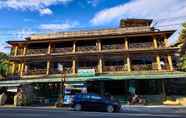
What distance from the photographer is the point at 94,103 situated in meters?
26.2

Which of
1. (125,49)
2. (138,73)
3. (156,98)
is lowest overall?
(156,98)

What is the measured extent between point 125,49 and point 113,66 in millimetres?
2823

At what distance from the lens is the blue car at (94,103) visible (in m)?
25.7

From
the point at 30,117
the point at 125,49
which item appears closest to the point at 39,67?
the point at 125,49

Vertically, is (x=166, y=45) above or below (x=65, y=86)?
above

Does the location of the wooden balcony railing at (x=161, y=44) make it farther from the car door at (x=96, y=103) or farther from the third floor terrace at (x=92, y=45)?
the car door at (x=96, y=103)

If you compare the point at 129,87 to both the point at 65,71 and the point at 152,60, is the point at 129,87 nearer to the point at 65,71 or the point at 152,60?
the point at 152,60

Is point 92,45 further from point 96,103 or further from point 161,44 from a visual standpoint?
point 96,103

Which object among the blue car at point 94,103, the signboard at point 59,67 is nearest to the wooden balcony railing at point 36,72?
the signboard at point 59,67

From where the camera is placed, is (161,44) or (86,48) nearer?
(161,44)

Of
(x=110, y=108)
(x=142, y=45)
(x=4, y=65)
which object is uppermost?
(x=142, y=45)

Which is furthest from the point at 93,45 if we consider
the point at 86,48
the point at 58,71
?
the point at 58,71

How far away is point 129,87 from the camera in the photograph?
36.5 m

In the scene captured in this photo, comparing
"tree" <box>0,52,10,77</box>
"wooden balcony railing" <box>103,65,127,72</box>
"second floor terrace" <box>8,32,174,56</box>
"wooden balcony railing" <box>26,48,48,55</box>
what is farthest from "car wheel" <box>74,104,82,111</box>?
"tree" <box>0,52,10,77</box>
